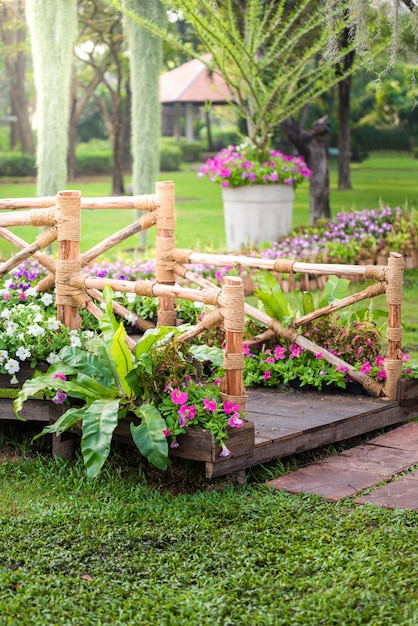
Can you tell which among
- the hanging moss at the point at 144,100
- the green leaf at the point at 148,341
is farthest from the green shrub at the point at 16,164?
the green leaf at the point at 148,341

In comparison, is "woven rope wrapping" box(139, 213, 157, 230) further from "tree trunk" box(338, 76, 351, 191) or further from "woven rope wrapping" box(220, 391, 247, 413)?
"tree trunk" box(338, 76, 351, 191)

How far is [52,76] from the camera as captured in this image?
903 centimetres

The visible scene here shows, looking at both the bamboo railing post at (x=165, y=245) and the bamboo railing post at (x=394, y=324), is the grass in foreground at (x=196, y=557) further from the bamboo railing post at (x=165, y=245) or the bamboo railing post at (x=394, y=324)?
the bamboo railing post at (x=165, y=245)

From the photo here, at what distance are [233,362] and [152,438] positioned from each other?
1.61 ft

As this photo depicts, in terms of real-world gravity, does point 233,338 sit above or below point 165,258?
below

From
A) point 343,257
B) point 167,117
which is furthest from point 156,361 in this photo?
point 167,117

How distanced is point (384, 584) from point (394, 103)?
30308 mm

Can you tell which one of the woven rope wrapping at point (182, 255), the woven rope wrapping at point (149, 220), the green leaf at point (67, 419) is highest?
the woven rope wrapping at point (149, 220)

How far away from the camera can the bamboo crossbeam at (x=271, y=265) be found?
189 inches

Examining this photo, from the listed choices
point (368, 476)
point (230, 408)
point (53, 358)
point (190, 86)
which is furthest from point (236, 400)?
point (190, 86)

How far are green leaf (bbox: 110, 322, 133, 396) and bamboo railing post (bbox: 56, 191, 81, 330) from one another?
700mm

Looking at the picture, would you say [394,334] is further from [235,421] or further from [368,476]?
[235,421]

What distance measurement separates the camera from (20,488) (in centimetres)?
406

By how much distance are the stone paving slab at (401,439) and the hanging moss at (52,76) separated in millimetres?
5465
